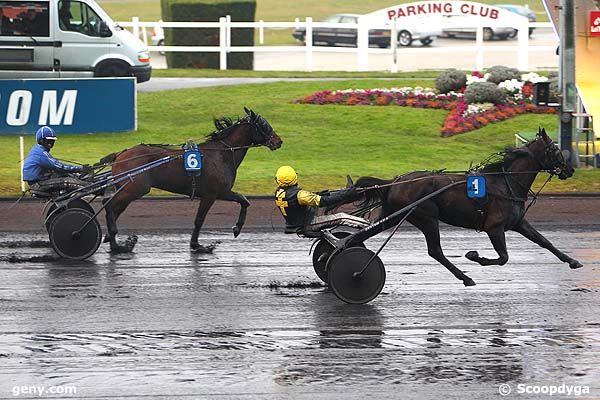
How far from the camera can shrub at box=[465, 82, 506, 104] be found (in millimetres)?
23016

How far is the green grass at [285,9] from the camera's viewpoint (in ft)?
160

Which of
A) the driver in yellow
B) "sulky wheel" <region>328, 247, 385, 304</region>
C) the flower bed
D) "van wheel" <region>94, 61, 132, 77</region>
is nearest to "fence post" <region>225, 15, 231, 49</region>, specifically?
"van wheel" <region>94, 61, 132, 77</region>

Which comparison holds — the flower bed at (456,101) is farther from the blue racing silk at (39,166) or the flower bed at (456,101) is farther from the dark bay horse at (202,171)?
the blue racing silk at (39,166)

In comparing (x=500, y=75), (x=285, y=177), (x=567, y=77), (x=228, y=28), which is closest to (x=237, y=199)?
(x=285, y=177)

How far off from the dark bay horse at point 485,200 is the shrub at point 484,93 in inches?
458

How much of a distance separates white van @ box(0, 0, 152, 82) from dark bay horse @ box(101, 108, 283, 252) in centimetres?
1120

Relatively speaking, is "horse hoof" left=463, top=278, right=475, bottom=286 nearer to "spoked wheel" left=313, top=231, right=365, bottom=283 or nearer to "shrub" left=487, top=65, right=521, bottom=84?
"spoked wheel" left=313, top=231, right=365, bottom=283

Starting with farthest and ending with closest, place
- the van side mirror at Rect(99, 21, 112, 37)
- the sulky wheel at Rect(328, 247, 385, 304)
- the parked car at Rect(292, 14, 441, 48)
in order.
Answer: the parked car at Rect(292, 14, 441, 48) → the van side mirror at Rect(99, 21, 112, 37) → the sulky wheel at Rect(328, 247, 385, 304)

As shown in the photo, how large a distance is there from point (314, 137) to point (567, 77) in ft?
15.6

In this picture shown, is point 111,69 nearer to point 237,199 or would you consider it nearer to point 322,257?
point 237,199

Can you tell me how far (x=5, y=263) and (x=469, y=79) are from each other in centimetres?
1356

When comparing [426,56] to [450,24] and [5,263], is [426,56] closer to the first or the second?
[450,24]

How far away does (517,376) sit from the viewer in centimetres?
873

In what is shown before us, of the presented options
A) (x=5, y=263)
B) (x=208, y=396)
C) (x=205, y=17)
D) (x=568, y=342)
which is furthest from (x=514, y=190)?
(x=205, y=17)
